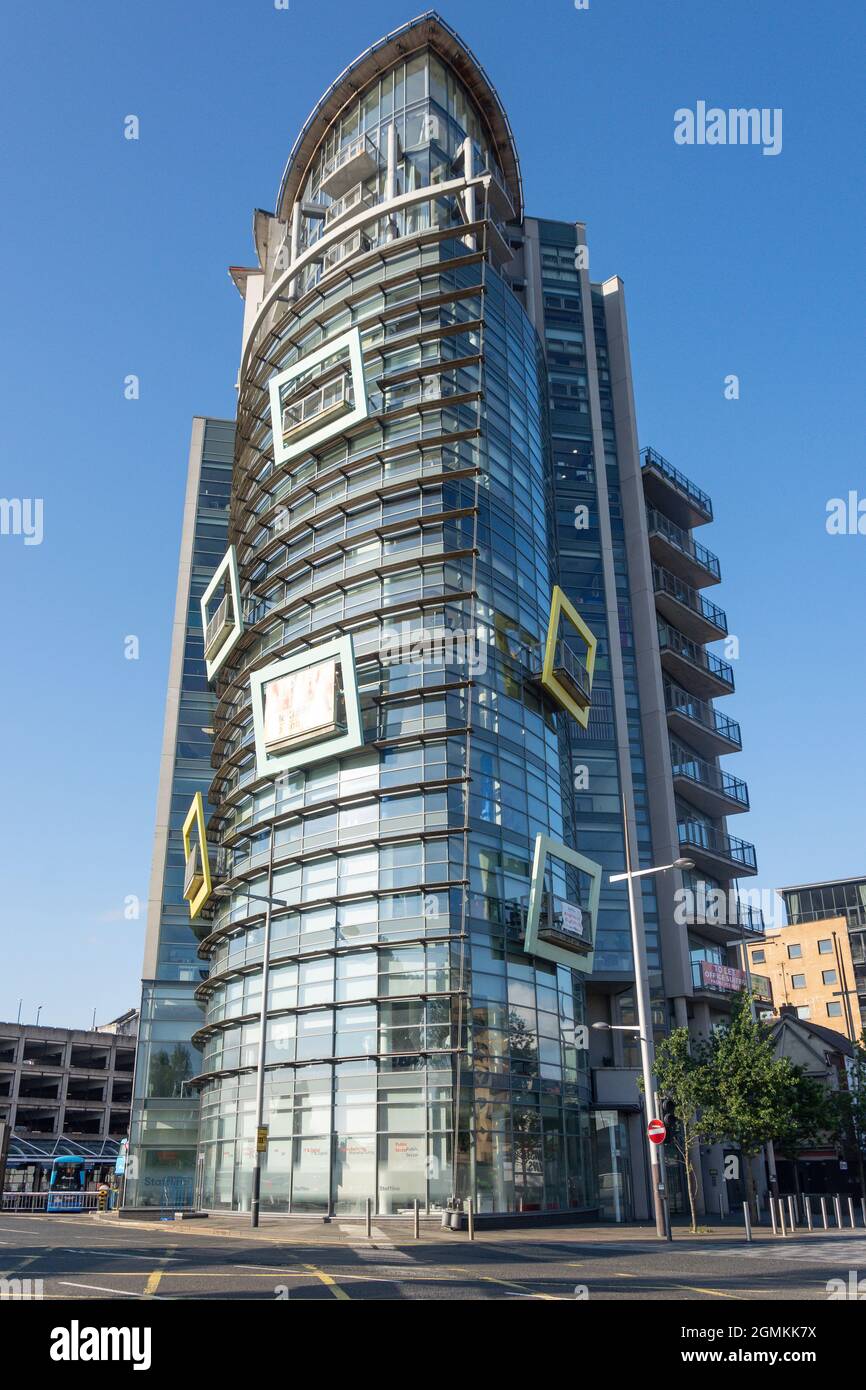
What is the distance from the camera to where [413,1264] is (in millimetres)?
17812

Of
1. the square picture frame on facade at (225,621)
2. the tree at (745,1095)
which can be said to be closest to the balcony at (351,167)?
the square picture frame on facade at (225,621)

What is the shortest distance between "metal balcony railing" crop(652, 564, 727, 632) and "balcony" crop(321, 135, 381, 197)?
24.4m

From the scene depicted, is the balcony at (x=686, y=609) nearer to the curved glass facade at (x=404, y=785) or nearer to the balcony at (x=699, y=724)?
the balcony at (x=699, y=724)

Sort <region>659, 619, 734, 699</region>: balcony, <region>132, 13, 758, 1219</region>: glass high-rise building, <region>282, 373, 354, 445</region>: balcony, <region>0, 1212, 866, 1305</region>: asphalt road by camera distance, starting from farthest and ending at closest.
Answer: <region>659, 619, 734, 699</region>: balcony → <region>282, 373, 354, 445</region>: balcony → <region>132, 13, 758, 1219</region>: glass high-rise building → <region>0, 1212, 866, 1305</region>: asphalt road

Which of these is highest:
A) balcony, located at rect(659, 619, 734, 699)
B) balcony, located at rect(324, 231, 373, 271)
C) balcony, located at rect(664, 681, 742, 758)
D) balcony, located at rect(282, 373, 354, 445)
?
balcony, located at rect(324, 231, 373, 271)

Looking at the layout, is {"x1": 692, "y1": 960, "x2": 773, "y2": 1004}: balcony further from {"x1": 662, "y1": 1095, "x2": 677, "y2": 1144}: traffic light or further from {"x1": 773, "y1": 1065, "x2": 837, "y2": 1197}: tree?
{"x1": 662, "y1": 1095, "x2": 677, "y2": 1144}: traffic light

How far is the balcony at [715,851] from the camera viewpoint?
170 ft

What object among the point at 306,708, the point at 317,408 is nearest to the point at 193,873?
the point at 306,708

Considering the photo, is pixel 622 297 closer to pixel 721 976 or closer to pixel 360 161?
pixel 360 161

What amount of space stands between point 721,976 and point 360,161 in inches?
1593

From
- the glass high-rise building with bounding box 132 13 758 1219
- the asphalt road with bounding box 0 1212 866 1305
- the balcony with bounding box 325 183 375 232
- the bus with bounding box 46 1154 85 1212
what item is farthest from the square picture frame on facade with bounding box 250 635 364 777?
the bus with bounding box 46 1154 85 1212

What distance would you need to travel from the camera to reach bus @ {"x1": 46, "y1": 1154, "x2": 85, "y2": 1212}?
5084 centimetres

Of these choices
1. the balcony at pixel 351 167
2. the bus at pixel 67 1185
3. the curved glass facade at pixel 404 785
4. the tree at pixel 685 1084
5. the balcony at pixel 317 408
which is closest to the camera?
the curved glass facade at pixel 404 785

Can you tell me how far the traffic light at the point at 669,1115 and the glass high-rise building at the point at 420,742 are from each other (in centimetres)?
208
